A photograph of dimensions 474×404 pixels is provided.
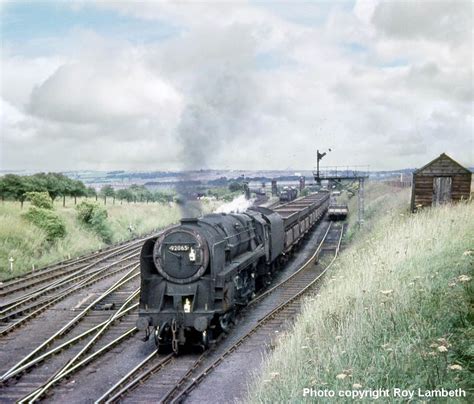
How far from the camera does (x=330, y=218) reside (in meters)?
46.5

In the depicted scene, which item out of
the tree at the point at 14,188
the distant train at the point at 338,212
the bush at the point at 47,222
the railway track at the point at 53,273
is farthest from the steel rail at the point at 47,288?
the distant train at the point at 338,212

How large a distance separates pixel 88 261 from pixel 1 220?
15.9 ft

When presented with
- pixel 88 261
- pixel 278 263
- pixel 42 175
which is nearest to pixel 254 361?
pixel 278 263

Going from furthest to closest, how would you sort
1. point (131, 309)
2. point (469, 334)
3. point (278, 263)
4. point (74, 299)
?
point (278, 263), point (74, 299), point (131, 309), point (469, 334)

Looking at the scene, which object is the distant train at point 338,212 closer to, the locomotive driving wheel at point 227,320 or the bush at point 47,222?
the bush at point 47,222

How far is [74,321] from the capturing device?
49.6ft

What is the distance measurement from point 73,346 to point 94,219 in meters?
22.7

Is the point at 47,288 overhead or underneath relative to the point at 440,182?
underneath

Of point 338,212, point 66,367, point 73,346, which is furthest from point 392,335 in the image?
point 338,212

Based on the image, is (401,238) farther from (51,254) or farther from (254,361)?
(51,254)

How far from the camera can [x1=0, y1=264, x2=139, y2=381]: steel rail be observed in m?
11.5

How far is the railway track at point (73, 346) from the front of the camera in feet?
34.4

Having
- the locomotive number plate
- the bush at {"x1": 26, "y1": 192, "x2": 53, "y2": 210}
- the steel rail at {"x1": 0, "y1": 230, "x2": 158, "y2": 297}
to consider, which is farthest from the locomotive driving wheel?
the bush at {"x1": 26, "y1": 192, "x2": 53, "y2": 210}

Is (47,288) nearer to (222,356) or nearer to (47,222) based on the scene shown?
(47,222)
